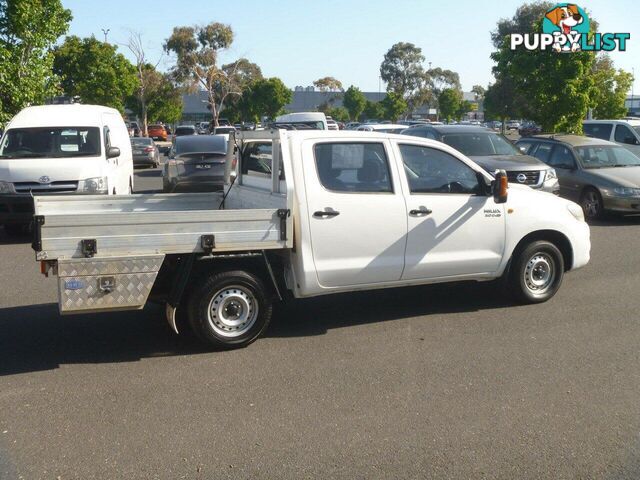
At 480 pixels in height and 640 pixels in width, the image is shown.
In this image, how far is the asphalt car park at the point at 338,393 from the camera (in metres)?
4.12

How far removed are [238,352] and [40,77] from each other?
625 inches

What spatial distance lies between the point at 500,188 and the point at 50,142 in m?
8.59

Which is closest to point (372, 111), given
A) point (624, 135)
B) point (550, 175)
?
point (624, 135)

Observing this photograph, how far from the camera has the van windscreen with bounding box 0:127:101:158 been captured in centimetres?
1219

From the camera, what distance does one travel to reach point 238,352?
606 cm

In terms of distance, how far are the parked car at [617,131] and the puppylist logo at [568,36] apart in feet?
12.8

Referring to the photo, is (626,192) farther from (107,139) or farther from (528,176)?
(107,139)

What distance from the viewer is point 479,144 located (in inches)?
589

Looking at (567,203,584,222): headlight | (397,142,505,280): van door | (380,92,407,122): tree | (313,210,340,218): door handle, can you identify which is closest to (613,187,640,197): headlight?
(567,203,584,222): headlight

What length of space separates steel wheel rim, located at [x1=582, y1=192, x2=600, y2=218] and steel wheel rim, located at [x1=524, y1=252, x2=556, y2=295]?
7221mm

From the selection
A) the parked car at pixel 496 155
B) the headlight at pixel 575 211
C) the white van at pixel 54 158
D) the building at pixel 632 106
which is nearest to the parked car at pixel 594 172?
the parked car at pixel 496 155

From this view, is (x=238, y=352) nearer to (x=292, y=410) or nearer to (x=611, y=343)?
(x=292, y=410)

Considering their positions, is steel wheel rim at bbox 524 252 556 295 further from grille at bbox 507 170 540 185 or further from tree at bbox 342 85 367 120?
tree at bbox 342 85 367 120

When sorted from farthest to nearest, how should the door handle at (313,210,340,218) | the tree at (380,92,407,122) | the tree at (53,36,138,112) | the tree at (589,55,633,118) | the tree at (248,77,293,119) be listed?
the tree at (380,92,407,122) < the tree at (248,77,293,119) < the tree at (53,36,138,112) < the tree at (589,55,633,118) < the door handle at (313,210,340,218)
